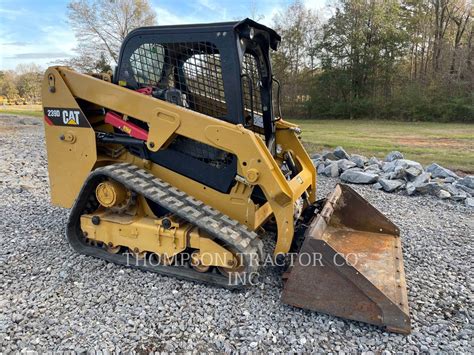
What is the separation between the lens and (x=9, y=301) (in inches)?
123

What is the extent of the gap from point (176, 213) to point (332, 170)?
203 inches

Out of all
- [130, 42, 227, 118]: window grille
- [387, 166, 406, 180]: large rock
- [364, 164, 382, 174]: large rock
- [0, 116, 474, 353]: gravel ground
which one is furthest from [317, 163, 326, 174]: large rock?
[130, 42, 227, 118]: window grille

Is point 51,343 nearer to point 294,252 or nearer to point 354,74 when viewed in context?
point 294,252

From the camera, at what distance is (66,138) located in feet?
12.6

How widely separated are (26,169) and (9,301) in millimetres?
5840

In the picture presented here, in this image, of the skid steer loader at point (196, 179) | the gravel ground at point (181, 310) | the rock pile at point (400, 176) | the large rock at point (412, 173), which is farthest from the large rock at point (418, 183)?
the skid steer loader at point (196, 179)

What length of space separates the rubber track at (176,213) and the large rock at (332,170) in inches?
188

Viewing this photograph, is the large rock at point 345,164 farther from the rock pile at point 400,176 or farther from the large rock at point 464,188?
the large rock at point 464,188

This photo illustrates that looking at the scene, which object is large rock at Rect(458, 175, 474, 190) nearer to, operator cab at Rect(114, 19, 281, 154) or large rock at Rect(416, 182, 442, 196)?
large rock at Rect(416, 182, 442, 196)

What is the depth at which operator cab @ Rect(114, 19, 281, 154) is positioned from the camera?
11.0 ft

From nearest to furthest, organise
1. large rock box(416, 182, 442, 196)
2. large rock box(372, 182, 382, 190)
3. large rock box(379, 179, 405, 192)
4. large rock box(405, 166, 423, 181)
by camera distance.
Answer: large rock box(416, 182, 442, 196), large rock box(379, 179, 405, 192), large rock box(372, 182, 382, 190), large rock box(405, 166, 423, 181)

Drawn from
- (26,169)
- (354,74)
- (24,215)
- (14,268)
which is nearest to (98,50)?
(354,74)

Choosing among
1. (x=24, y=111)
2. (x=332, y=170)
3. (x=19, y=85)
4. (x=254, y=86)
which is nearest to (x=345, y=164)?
(x=332, y=170)

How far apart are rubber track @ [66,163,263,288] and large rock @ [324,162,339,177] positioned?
4764mm
